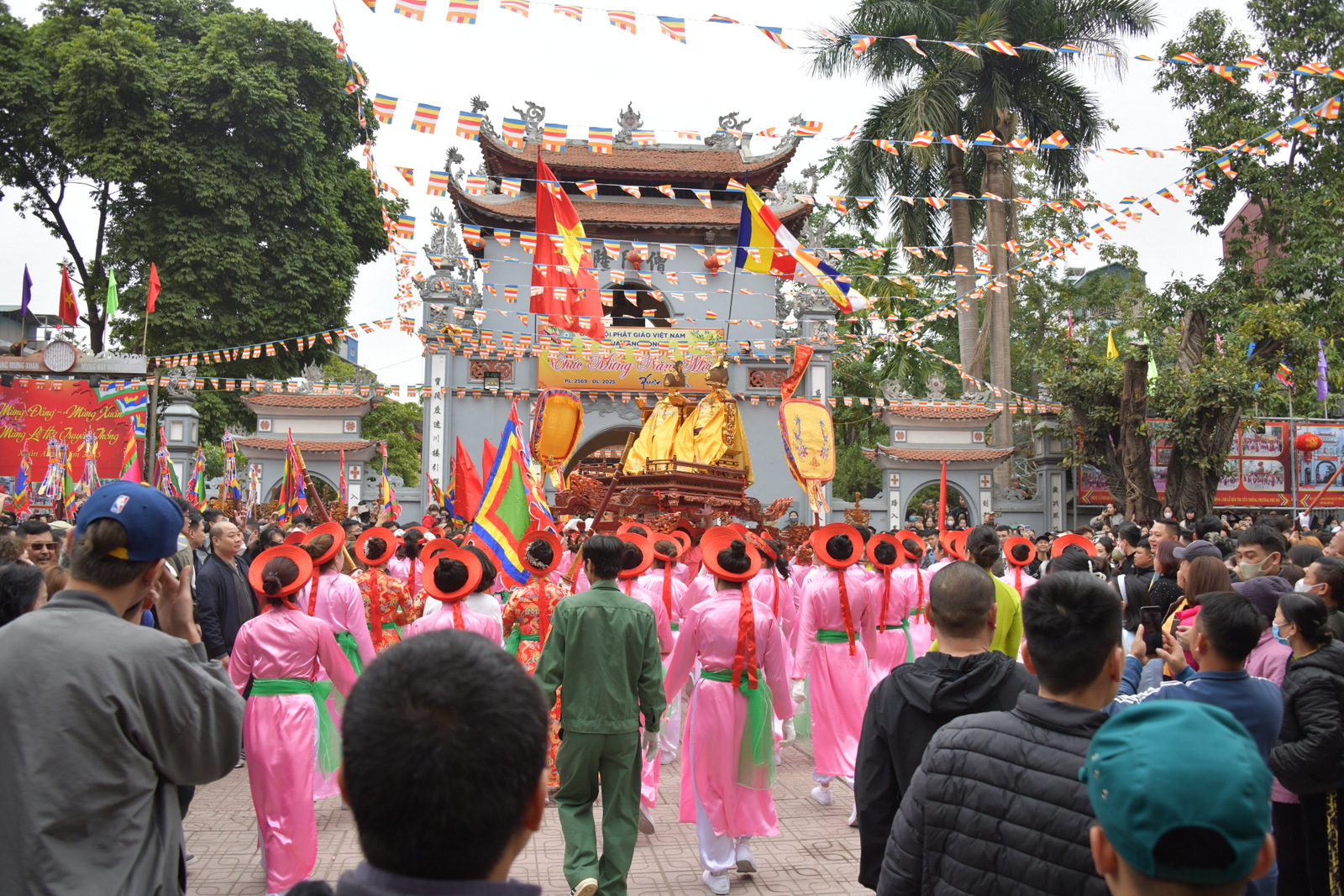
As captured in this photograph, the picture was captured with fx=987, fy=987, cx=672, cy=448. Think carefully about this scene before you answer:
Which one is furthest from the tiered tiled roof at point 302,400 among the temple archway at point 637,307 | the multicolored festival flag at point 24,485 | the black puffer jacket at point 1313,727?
the black puffer jacket at point 1313,727

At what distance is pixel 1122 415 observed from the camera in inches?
681

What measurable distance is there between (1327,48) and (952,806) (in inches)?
765

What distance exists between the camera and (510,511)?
7676 millimetres

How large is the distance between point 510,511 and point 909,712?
5.08 meters

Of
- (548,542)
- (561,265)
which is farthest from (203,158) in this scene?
(548,542)

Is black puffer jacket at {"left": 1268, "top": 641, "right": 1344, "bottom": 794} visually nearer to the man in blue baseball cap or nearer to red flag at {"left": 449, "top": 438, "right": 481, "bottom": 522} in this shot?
the man in blue baseball cap

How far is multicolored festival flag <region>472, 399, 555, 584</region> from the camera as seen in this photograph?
7500 mm

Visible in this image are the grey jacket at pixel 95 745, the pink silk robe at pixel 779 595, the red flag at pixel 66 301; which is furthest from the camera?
the red flag at pixel 66 301

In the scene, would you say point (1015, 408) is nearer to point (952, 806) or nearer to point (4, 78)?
point (952, 806)

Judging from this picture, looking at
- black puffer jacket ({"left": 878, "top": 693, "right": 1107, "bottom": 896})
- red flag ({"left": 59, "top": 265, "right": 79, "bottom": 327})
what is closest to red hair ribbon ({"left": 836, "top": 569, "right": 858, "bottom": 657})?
black puffer jacket ({"left": 878, "top": 693, "right": 1107, "bottom": 896})

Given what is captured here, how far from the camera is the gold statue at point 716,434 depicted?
13.3 m

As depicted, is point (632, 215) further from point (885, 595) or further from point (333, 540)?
point (333, 540)

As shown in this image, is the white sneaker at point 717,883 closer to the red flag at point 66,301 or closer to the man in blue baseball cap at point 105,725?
the man in blue baseball cap at point 105,725

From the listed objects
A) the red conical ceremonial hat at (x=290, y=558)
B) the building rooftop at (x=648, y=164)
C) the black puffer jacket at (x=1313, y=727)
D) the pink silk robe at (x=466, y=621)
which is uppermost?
the building rooftop at (x=648, y=164)
